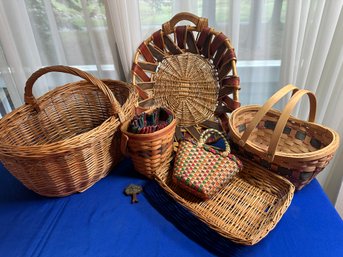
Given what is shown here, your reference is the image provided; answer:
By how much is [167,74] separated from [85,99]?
0.33 meters

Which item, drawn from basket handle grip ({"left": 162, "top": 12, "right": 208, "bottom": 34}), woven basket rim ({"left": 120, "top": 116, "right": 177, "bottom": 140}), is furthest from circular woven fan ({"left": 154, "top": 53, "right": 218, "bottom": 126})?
woven basket rim ({"left": 120, "top": 116, "right": 177, "bottom": 140})

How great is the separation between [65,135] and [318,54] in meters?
0.96

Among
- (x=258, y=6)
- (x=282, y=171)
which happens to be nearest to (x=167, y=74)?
(x=258, y=6)

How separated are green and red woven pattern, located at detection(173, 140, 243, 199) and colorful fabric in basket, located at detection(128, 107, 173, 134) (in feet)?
0.34

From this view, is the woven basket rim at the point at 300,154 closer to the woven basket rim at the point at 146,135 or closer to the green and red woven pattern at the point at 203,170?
the green and red woven pattern at the point at 203,170

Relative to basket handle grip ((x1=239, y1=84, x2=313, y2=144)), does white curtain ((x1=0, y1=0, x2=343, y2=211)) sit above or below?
above

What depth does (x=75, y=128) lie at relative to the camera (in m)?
0.94

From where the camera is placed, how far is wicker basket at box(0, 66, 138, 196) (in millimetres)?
606

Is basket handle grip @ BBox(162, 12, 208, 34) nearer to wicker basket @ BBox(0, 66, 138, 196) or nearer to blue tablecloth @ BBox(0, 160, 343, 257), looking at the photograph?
wicker basket @ BBox(0, 66, 138, 196)

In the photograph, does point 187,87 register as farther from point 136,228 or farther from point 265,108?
point 136,228

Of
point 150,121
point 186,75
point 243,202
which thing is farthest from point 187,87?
point 243,202

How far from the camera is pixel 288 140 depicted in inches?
31.5

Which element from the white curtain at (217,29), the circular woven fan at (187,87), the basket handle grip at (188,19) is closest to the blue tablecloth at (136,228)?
the circular woven fan at (187,87)

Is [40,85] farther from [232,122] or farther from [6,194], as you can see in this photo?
[232,122]
